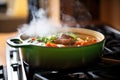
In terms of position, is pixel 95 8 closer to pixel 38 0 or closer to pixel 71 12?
pixel 71 12

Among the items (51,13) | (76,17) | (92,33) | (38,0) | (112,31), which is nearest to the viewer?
(92,33)

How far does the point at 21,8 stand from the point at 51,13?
2.56ft

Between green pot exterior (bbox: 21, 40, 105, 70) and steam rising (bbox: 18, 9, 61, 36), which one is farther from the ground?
steam rising (bbox: 18, 9, 61, 36)

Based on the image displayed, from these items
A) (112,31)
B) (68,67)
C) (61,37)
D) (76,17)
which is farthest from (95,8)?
(68,67)

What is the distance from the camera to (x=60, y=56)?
735 millimetres

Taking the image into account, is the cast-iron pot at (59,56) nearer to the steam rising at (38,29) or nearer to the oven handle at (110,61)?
the oven handle at (110,61)

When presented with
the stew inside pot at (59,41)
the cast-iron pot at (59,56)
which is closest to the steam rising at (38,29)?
the stew inside pot at (59,41)

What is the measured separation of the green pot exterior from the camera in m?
0.73

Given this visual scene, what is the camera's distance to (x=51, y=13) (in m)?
2.06

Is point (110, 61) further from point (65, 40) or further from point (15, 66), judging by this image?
point (15, 66)

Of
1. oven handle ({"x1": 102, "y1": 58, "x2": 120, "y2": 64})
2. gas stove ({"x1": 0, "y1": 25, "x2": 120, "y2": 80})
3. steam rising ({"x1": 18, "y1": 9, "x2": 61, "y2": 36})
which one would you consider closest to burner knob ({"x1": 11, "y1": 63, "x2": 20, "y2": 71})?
A: gas stove ({"x1": 0, "y1": 25, "x2": 120, "y2": 80})

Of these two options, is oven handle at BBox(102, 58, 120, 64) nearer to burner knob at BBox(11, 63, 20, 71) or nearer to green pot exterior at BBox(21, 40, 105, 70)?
green pot exterior at BBox(21, 40, 105, 70)

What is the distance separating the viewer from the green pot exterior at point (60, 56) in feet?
2.40

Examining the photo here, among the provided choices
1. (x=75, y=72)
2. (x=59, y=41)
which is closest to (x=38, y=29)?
(x=59, y=41)
